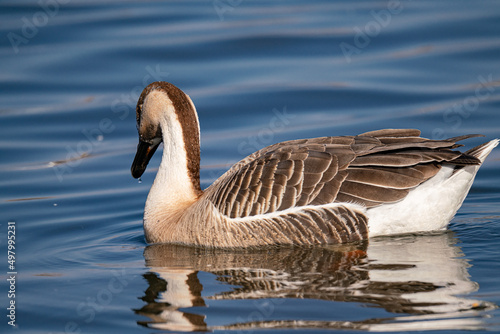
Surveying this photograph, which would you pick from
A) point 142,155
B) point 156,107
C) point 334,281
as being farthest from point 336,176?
point 142,155

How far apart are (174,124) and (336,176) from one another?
2.00 m

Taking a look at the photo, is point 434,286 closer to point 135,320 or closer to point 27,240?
point 135,320

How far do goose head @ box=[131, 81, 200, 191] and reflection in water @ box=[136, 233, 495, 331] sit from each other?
38.4 inches

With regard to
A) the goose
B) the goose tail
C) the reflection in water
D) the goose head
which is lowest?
the reflection in water

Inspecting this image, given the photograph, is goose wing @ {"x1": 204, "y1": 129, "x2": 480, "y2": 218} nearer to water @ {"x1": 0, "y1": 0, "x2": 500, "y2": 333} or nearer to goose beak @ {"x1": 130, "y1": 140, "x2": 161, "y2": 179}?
water @ {"x1": 0, "y1": 0, "x2": 500, "y2": 333}

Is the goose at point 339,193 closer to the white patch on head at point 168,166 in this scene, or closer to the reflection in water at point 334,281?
the reflection in water at point 334,281

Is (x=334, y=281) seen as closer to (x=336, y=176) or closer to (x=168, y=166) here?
(x=336, y=176)

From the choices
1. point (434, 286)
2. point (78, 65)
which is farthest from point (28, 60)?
point (434, 286)

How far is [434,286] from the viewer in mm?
6797

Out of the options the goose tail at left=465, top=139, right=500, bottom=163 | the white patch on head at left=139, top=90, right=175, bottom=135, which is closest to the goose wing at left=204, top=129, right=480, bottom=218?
the goose tail at left=465, top=139, right=500, bottom=163

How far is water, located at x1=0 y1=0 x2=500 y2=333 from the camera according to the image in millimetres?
6719

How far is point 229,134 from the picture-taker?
42.1 feet

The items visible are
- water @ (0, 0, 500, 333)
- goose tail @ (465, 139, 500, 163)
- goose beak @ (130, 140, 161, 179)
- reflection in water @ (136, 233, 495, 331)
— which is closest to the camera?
reflection in water @ (136, 233, 495, 331)

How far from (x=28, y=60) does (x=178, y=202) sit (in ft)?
27.4
